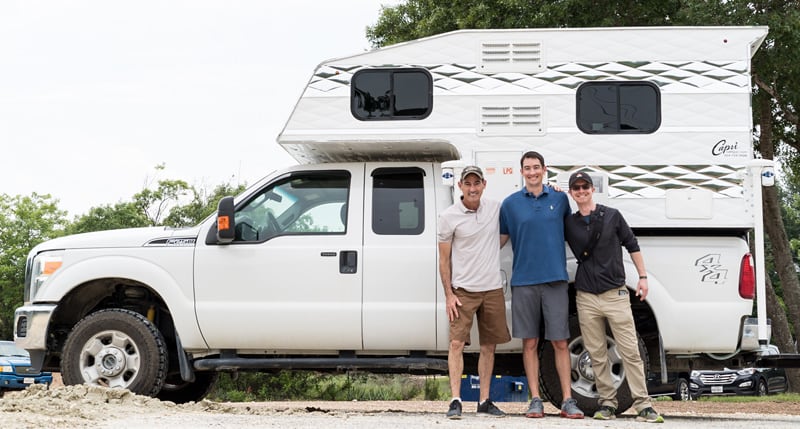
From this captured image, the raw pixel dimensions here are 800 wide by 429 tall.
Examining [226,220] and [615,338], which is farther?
[226,220]

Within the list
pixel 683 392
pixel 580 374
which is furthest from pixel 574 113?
pixel 683 392

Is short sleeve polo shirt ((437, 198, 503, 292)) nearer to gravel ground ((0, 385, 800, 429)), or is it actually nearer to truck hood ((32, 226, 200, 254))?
gravel ground ((0, 385, 800, 429))

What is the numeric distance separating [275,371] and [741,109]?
4.29m

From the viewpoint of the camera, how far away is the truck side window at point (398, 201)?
771 centimetres

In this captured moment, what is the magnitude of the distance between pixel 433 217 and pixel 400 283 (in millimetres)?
592

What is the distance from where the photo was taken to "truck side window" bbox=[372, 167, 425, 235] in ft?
25.3

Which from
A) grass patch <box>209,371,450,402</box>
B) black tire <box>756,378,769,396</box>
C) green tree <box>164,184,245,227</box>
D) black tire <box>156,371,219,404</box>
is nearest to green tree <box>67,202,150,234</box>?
green tree <box>164,184,245,227</box>

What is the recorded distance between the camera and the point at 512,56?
7664 mm

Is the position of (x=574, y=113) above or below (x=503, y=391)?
above

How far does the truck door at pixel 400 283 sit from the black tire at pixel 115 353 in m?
1.70

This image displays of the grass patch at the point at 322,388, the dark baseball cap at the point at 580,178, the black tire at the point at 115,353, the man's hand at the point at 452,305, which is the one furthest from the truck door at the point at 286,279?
the grass patch at the point at 322,388

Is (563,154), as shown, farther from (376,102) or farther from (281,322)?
(281,322)

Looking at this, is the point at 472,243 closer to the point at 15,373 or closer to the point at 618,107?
the point at 618,107

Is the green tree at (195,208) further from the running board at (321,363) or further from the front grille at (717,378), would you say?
the running board at (321,363)
